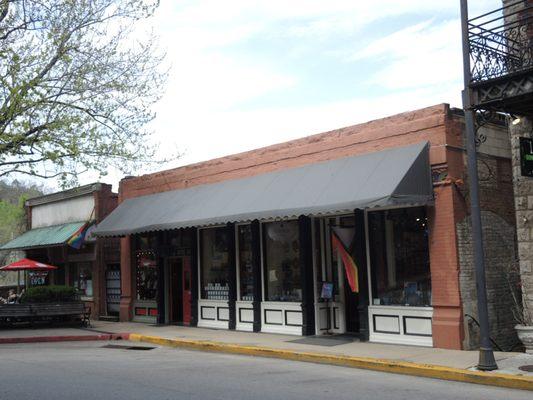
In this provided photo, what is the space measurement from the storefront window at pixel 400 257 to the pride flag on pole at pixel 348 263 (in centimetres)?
43

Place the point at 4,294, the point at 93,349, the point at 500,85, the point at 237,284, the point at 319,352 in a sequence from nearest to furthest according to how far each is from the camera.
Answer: the point at 500,85 → the point at 319,352 → the point at 93,349 → the point at 237,284 → the point at 4,294

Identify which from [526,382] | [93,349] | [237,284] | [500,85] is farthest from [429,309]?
[93,349]

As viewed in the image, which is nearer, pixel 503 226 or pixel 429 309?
pixel 429 309

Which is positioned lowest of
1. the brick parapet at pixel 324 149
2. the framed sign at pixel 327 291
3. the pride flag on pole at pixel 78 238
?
the framed sign at pixel 327 291

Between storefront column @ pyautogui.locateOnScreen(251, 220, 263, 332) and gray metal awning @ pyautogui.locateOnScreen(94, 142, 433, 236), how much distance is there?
1.23m

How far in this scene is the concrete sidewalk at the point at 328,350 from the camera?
32.4 ft

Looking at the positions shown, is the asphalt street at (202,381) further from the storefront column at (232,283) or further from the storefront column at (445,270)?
the storefront column at (232,283)

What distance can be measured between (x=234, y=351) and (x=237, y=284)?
12.4 feet

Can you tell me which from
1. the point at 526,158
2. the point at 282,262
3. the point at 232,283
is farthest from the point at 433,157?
the point at 232,283

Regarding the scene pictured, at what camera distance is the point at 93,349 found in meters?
14.3

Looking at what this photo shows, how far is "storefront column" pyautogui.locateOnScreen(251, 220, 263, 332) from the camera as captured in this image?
635 inches

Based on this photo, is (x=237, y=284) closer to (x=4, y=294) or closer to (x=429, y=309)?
(x=429, y=309)

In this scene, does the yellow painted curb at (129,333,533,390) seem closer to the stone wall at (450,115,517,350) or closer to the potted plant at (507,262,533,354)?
the potted plant at (507,262,533,354)

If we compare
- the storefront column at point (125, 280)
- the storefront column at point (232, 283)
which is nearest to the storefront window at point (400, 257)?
the storefront column at point (232, 283)
